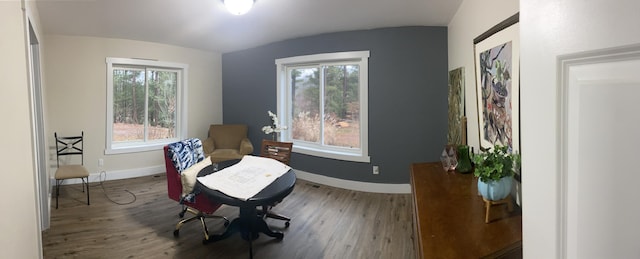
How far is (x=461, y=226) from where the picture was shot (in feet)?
4.17

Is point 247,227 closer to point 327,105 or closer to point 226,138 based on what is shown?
point 327,105

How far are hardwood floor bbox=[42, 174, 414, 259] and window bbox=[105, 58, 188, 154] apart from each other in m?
1.13

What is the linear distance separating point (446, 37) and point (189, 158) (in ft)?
10.5

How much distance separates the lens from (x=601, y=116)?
43 centimetres

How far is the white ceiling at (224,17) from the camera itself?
10.0 ft

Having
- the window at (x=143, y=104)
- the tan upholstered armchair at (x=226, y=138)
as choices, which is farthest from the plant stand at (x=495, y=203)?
the window at (x=143, y=104)

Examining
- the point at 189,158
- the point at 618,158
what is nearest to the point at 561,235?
the point at 618,158

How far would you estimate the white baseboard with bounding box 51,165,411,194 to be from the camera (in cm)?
385

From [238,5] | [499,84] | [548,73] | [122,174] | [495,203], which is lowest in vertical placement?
[122,174]

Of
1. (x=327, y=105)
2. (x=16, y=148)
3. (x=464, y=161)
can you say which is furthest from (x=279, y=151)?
(x=16, y=148)

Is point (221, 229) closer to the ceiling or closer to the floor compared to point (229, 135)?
closer to the floor

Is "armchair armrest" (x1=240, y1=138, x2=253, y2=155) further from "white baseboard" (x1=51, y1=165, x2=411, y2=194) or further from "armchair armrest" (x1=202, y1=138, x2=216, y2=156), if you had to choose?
"white baseboard" (x1=51, y1=165, x2=411, y2=194)

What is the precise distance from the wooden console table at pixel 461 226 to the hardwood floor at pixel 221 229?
0.95m

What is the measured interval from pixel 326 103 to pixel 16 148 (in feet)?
11.1
